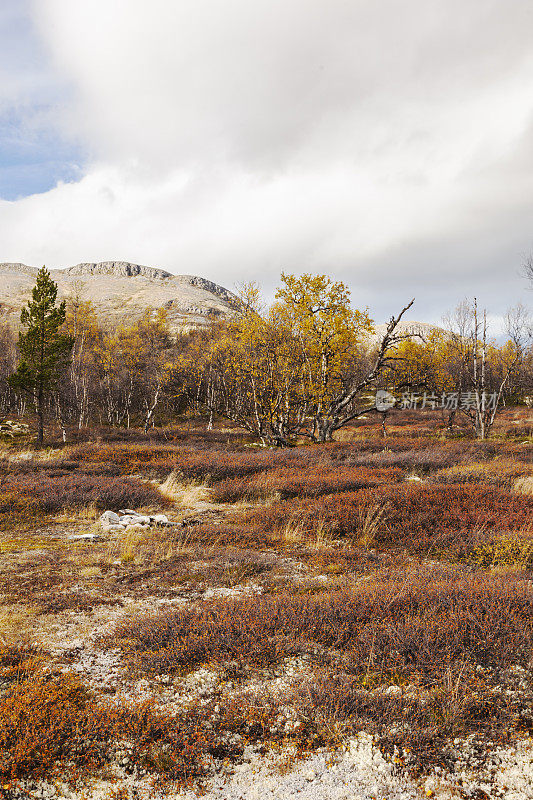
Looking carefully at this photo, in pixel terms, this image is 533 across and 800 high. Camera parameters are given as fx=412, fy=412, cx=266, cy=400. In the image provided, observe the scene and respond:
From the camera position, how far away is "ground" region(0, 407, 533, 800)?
258 cm

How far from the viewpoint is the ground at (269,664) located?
258 centimetres

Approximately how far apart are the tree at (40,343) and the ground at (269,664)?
23307mm

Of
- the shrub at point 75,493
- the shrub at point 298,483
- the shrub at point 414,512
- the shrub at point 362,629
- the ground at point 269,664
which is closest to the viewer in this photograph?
the ground at point 269,664

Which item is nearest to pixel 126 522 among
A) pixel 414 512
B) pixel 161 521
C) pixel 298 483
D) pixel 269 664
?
pixel 161 521

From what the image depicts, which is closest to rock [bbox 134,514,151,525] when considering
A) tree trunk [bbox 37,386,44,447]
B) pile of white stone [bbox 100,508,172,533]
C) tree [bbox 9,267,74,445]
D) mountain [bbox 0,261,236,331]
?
pile of white stone [bbox 100,508,172,533]

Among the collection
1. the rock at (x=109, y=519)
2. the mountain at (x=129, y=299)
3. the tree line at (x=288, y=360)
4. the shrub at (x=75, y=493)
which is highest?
the mountain at (x=129, y=299)

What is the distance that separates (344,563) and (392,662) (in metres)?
3.27

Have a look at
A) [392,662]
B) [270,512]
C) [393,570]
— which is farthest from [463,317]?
[392,662]

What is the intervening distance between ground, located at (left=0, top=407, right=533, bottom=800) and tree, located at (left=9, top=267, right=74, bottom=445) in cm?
2331

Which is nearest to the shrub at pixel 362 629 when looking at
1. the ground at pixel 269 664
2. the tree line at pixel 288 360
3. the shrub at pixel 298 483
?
the ground at pixel 269 664

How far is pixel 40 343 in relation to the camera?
2922 centimetres

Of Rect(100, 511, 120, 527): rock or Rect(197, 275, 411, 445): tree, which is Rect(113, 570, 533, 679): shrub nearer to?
Rect(100, 511, 120, 527): rock

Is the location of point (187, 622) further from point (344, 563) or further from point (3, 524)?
point (3, 524)

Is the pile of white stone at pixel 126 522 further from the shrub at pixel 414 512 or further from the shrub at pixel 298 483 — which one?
the shrub at pixel 298 483
